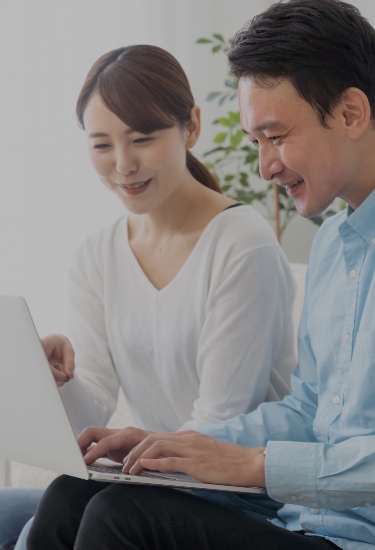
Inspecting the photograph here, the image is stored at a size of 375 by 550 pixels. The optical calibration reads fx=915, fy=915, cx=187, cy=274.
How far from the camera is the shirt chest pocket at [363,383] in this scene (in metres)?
1.27

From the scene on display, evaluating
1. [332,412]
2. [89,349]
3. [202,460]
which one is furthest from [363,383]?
[89,349]

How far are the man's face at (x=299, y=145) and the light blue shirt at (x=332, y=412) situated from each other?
7cm

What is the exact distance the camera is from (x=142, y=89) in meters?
1.72

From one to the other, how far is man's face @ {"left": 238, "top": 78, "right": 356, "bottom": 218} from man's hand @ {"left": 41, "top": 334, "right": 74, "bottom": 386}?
0.54m

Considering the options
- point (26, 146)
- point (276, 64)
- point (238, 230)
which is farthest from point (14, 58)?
point (276, 64)

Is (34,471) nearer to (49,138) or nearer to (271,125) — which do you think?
(271,125)

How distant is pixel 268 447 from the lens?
124 centimetres

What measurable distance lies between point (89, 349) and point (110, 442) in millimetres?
470

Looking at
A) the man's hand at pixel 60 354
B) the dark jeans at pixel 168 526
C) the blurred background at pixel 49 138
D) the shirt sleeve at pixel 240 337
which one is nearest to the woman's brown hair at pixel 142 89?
the shirt sleeve at pixel 240 337

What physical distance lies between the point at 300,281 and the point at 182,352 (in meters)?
0.47

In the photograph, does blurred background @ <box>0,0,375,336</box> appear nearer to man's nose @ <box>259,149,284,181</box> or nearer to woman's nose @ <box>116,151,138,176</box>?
woman's nose @ <box>116,151,138,176</box>

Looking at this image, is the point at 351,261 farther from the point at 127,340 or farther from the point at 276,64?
the point at 127,340

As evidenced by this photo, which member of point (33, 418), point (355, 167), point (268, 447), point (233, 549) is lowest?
point (233, 549)

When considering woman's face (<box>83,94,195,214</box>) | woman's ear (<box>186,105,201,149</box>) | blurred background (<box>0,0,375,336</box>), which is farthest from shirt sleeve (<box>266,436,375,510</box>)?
blurred background (<box>0,0,375,336</box>)
